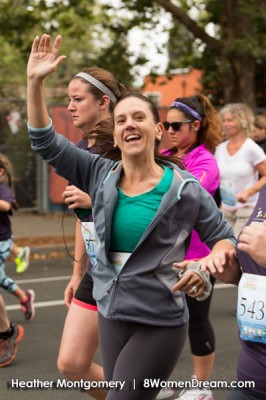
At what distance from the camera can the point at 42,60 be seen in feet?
11.5

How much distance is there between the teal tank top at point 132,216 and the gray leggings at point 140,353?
0.34 m

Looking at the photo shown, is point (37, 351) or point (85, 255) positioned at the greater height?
point (85, 255)

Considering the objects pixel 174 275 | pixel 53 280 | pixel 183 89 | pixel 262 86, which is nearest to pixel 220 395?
pixel 174 275

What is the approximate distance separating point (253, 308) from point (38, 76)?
1283mm

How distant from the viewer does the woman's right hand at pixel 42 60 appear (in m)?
3.47

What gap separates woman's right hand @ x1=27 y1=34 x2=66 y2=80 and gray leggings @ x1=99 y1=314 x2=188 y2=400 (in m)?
1.08

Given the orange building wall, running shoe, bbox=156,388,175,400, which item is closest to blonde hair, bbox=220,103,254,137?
running shoe, bbox=156,388,175,400

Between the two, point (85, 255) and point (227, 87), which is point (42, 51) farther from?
point (227, 87)

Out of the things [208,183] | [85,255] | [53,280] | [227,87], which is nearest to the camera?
[85,255]

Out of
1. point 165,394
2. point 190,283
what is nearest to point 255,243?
point 190,283

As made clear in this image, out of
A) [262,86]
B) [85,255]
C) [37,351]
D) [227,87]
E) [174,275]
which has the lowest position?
[262,86]

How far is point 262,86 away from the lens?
72.7 feet

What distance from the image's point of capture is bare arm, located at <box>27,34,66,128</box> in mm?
3492

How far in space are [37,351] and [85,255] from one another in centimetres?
230
